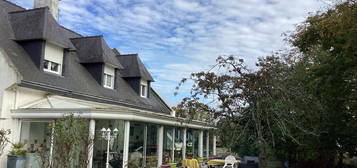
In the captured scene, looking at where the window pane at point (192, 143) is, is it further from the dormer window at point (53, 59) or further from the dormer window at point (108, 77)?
the dormer window at point (53, 59)

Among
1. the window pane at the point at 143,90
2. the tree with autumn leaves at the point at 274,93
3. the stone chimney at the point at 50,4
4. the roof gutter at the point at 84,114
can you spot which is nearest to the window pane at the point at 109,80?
the window pane at the point at 143,90

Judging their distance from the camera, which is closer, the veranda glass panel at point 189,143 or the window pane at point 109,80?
the veranda glass panel at point 189,143

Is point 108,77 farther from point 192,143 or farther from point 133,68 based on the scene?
point 192,143

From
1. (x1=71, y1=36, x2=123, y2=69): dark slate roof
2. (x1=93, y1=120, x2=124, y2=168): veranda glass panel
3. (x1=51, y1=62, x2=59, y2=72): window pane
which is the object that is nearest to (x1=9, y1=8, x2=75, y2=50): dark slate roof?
(x1=51, y1=62, x2=59, y2=72): window pane

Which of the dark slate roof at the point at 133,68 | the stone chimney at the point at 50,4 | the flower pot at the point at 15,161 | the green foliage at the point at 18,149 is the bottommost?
the flower pot at the point at 15,161

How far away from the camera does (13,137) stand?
15914 millimetres

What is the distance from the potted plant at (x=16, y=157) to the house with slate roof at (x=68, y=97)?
0.97 feet

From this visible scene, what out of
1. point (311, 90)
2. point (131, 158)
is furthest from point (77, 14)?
point (311, 90)

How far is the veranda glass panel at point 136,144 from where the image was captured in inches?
641

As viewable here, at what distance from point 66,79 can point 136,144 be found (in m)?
5.71

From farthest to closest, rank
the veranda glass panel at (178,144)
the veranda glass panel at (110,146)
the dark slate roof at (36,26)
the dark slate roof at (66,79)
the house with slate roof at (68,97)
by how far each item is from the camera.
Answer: the veranda glass panel at (178,144), the dark slate roof at (36,26), the dark slate roof at (66,79), the house with slate roof at (68,97), the veranda glass panel at (110,146)

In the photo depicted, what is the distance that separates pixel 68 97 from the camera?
17.7m

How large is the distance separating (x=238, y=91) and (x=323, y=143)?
8.56 meters

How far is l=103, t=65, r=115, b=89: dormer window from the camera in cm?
2260
